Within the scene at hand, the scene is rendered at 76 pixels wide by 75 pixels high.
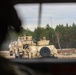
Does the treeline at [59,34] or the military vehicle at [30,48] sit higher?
the treeline at [59,34]

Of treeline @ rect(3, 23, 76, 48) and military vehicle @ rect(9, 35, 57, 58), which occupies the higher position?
treeline @ rect(3, 23, 76, 48)

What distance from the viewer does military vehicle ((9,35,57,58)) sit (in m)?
1.62

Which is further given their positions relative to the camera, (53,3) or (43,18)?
(53,3)

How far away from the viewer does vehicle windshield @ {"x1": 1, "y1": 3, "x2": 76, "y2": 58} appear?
1.60 metres

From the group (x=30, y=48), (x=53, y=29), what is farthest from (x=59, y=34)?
(x=30, y=48)

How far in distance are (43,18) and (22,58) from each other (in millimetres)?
361

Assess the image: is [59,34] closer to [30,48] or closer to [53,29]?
[53,29]

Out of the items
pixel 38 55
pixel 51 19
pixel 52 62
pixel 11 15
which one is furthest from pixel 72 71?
pixel 11 15

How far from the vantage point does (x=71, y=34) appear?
1769 mm

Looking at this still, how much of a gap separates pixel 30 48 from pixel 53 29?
0.63ft

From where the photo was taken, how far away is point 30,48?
172 centimetres

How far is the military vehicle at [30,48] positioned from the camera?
1620 millimetres

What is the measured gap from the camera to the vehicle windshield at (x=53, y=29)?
160 cm

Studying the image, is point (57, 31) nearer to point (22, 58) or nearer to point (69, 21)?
point (69, 21)
